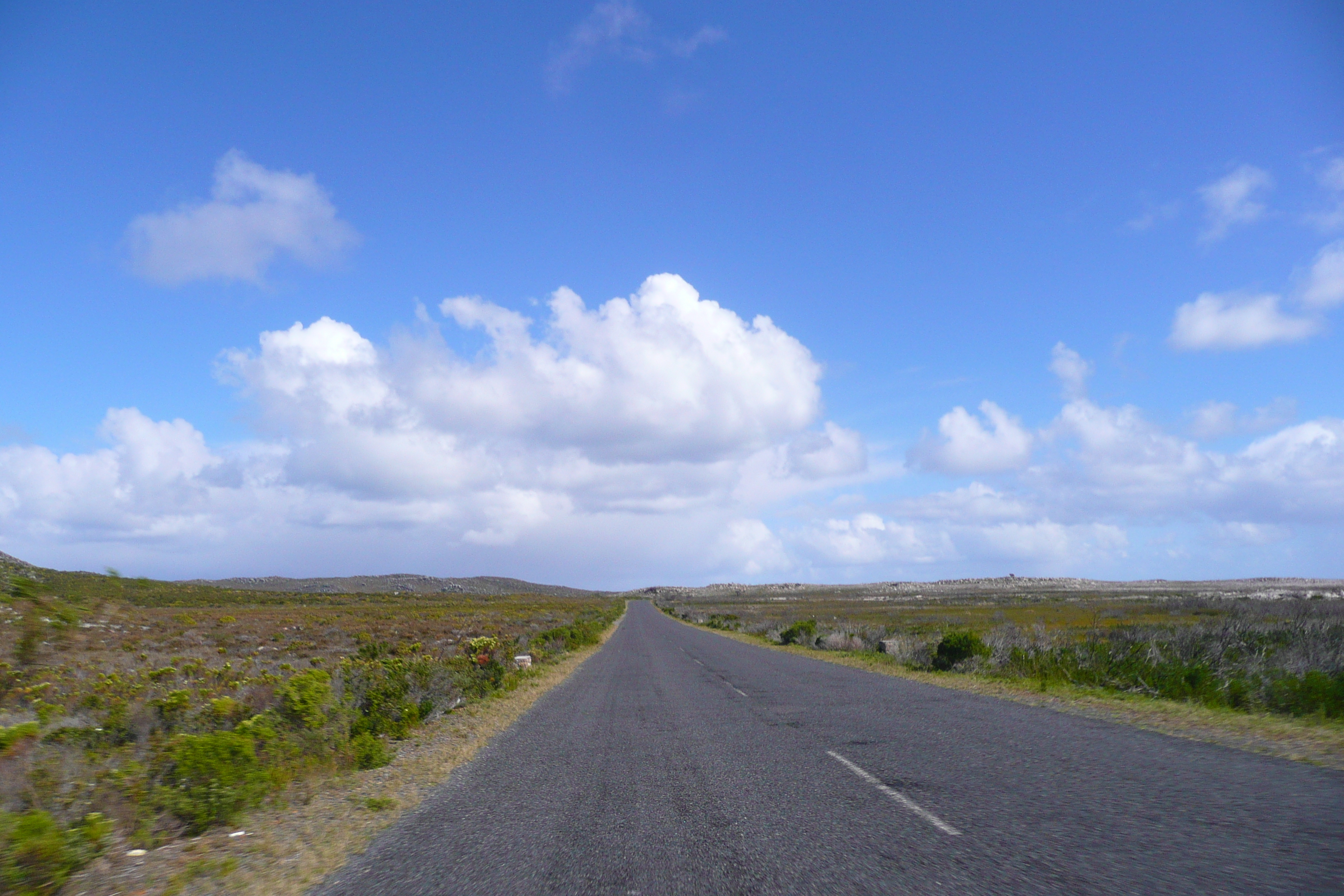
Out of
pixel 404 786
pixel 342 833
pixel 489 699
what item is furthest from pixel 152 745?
pixel 489 699

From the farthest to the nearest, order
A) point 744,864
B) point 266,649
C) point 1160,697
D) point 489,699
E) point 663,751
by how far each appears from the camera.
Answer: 1. point 266,649
2. point 489,699
3. point 1160,697
4. point 663,751
5. point 744,864

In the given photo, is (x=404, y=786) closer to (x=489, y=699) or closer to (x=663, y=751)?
(x=663, y=751)

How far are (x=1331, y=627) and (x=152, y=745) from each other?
22741mm

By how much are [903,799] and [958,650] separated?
48.6ft

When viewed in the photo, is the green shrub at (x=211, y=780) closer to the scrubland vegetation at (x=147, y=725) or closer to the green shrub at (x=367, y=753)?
the scrubland vegetation at (x=147, y=725)

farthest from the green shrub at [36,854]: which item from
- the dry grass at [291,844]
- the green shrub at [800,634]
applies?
the green shrub at [800,634]

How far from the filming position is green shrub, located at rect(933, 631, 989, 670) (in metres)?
19.9

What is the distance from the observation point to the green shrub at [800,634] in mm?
33375

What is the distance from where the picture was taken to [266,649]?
29297 mm

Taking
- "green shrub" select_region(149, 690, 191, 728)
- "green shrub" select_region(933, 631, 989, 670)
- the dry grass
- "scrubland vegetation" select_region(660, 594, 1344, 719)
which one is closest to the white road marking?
the dry grass

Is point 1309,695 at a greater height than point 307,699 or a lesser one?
lesser

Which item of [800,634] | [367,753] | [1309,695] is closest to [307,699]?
[367,753]

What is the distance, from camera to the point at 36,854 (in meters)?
4.89

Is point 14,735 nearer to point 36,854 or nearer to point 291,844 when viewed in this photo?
point 36,854
